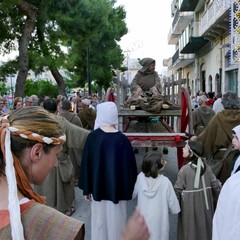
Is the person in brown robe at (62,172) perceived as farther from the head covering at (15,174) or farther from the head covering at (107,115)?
the head covering at (15,174)

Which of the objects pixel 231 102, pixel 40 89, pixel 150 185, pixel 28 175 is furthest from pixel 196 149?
pixel 40 89

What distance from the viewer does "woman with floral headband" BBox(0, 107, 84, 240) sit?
3.97 ft

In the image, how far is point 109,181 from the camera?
3.85 meters

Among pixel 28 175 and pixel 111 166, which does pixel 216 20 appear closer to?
pixel 111 166

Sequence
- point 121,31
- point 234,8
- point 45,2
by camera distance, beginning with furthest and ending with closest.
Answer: point 121,31, point 45,2, point 234,8

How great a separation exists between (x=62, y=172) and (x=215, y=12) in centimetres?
1746

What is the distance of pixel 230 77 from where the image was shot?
20.2 meters

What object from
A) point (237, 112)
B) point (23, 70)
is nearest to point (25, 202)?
point (237, 112)

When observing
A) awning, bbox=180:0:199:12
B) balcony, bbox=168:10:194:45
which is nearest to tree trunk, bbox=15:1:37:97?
awning, bbox=180:0:199:12

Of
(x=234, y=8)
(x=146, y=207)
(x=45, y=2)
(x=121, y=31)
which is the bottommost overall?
(x=146, y=207)

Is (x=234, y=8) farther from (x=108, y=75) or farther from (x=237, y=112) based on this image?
(x=108, y=75)

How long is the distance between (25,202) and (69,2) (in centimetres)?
1391

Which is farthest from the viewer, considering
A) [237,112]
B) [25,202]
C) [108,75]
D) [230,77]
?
[108,75]

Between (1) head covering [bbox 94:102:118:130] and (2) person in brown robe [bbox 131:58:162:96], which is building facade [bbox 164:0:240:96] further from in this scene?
(1) head covering [bbox 94:102:118:130]
